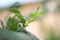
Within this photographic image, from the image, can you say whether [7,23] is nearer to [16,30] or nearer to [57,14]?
[16,30]

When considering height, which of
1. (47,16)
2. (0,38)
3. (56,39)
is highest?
(47,16)

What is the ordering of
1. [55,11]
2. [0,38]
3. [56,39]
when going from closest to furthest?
[0,38]
[56,39]
[55,11]

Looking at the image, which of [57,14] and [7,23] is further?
[57,14]

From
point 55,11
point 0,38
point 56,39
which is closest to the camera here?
point 0,38

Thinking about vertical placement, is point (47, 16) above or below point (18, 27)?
above

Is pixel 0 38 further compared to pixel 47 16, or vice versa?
pixel 47 16

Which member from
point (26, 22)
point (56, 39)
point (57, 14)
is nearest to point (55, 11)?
point (57, 14)

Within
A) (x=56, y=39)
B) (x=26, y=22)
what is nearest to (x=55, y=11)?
(x=56, y=39)

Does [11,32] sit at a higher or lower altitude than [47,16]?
lower

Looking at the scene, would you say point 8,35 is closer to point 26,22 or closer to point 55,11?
point 26,22
